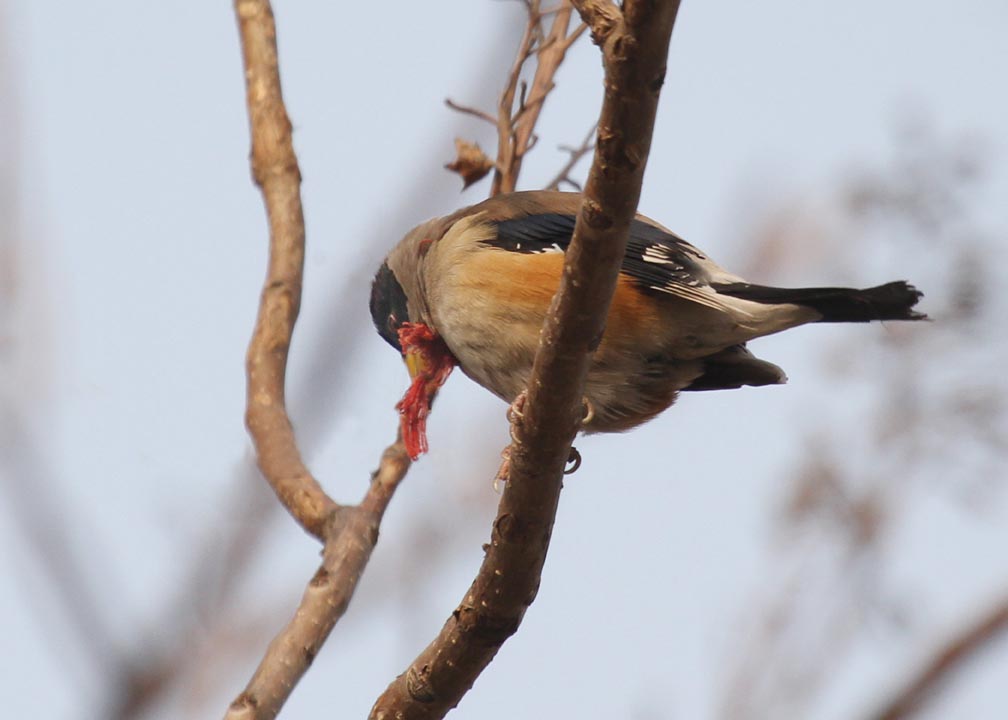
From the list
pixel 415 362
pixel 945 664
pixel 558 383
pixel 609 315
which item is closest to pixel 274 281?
pixel 415 362

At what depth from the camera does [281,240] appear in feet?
15.2

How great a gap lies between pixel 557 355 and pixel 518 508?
431 mm

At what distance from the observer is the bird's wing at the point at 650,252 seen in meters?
4.22

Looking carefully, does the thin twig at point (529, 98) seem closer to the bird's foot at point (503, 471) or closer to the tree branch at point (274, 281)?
the tree branch at point (274, 281)

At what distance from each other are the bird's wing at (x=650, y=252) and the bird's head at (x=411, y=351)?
57 cm

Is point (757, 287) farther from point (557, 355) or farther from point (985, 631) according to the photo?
point (985, 631)

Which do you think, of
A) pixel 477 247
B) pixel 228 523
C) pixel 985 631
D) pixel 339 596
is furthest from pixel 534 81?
pixel 985 631

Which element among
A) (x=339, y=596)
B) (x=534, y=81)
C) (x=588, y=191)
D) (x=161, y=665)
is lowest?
(x=339, y=596)

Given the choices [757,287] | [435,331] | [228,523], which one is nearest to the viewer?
[228,523]

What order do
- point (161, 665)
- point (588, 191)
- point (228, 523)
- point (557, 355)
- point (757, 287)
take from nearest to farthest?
1. point (161, 665)
2. point (228, 523)
3. point (588, 191)
4. point (557, 355)
5. point (757, 287)

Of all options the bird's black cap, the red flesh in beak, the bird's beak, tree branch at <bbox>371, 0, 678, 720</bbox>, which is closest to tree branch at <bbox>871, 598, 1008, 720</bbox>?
tree branch at <bbox>371, 0, 678, 720</bbox>

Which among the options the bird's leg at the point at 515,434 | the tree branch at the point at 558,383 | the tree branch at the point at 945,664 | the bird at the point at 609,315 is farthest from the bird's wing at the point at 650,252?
the tree branch at the point at 945,664

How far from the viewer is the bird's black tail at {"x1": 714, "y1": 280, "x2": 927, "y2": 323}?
12.1ft

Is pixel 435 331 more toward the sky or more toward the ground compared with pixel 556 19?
more toward the ground
